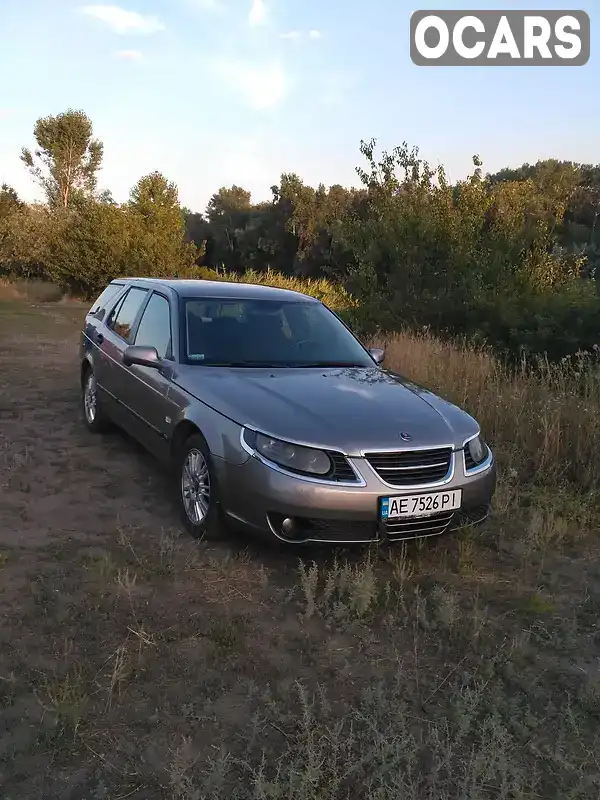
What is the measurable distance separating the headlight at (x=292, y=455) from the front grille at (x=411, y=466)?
246mm

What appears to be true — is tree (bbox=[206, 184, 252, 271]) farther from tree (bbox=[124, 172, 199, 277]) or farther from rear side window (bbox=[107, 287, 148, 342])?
rear side window (bbox=[107, 287, 148, 342])

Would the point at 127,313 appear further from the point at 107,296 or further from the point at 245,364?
the point at 245,364

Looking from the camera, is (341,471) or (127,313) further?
(127,313)

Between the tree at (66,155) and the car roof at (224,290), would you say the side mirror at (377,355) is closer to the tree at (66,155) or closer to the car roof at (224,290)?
the car roof at (224,290)

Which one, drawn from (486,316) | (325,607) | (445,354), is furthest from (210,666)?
(486,316)

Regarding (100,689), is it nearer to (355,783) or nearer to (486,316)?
(355,783)

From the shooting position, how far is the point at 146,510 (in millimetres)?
4766

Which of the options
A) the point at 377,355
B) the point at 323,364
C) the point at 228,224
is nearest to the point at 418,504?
the point at 323,364

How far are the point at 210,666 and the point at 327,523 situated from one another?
0.96 m

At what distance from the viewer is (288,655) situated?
308 cm

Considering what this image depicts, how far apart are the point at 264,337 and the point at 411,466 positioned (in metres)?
1.87

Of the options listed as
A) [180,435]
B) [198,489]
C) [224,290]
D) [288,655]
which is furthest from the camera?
[224,290]

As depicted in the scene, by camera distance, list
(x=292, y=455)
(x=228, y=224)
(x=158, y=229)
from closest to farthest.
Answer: (x=292, y=455) → (x=158, y=229) → (x=228, y=224)

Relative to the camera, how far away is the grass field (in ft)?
7.67
